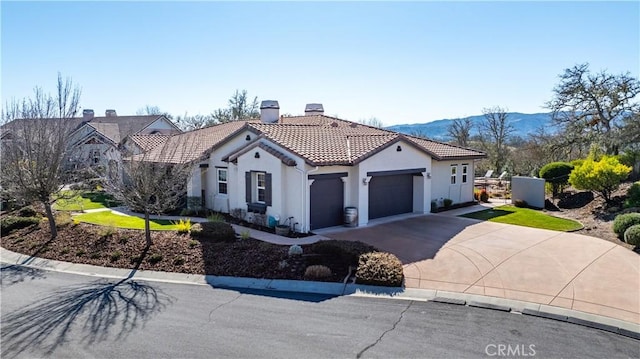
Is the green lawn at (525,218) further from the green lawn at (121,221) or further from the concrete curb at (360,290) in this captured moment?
the green lawn at (121,221)

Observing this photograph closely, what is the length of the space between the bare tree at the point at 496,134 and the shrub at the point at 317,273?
127 ft

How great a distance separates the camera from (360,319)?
982 centimetres

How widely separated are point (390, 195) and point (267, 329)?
13.0 metres

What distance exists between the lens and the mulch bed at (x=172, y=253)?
13328 mm

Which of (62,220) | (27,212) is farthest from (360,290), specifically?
(27,212)

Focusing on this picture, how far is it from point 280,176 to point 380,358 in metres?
10.9

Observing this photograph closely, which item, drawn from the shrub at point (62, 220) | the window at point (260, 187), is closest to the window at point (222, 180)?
the window at point (260, 187)

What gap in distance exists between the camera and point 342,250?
44.4 feet

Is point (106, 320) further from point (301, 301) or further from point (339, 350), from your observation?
point (339, 350)

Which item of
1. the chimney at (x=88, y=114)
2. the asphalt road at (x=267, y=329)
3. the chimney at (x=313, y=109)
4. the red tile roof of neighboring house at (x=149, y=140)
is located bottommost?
the asphalt road at (x=267, y=329)

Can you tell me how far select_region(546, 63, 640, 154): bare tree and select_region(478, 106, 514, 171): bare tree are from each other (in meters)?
14.4

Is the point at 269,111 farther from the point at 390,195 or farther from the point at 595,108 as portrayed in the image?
the point at 595,108

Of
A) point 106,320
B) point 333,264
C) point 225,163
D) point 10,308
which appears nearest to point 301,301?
point 333,264

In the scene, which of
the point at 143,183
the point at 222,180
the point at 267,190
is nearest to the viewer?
the point at 143,183
